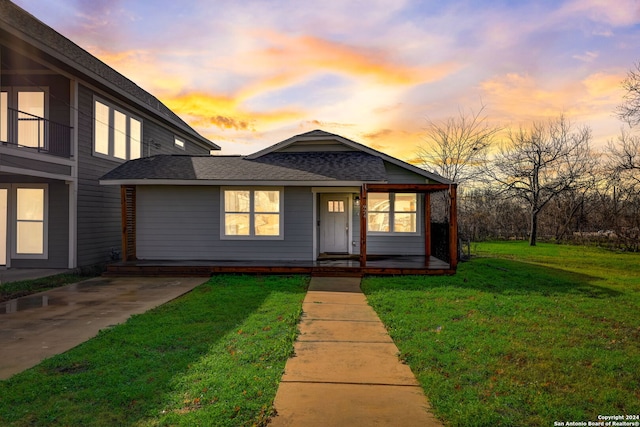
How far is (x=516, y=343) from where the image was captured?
5.00 metres

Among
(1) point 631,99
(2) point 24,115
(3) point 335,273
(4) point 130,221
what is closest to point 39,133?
(2) point 24,115

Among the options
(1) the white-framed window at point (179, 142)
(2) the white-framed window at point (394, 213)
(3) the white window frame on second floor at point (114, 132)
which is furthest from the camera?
(1) the white-framed window at point (179, 142)

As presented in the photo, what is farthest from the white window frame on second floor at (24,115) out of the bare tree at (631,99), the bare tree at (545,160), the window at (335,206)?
the bare tree at (545,160)

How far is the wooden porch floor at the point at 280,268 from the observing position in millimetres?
10227

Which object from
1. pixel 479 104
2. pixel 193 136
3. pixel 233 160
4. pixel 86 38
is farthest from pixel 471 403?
pixel 479 104

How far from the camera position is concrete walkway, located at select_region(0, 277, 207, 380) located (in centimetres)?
486

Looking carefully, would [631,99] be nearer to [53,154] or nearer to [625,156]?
[625,156]

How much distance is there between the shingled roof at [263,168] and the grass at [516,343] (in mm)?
3340

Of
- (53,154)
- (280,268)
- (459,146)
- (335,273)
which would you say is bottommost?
(335,273)

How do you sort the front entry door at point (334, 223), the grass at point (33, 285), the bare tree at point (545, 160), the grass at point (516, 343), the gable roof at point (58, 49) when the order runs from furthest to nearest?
the bare tree at point (545, 160), the front entry door at point (334, 223), the gable roof at point (58, 49), the grass at point (33, 285), the grass at point (516, 343)

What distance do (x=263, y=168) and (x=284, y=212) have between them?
1.51 metres

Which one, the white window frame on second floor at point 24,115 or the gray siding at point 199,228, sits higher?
the white window frame on second floor at point 24,115

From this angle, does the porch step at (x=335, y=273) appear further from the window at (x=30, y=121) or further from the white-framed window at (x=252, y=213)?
the window at (x=30, y=121)

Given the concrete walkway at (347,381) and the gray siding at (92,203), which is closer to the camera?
the concrete walkway at (347,381)
